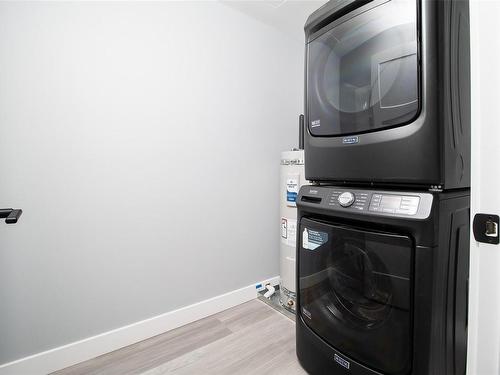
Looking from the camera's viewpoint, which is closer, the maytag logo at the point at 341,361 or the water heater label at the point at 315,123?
the maytag logo at the point at 341,361

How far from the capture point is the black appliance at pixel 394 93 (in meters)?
0.79

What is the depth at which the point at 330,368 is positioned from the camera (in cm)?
105

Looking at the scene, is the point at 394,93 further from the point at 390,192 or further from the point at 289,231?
the point at 289,231

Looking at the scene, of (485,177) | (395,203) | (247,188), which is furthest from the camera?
(247,188)

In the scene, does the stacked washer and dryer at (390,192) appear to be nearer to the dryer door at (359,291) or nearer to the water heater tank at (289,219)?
the dryer door at (359,291)

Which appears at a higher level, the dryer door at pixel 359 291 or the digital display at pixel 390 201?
the digital display at pixel 390 201

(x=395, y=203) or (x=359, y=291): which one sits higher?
(x=395, y=203)

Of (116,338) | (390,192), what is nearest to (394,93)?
(390,192)

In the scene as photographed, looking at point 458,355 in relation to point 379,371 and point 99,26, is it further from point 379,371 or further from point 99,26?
point 99,26

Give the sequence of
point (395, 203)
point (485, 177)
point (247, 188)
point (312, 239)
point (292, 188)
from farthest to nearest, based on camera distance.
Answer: point (247, 188)
point (292, 188)
point (312, 239)
point (395, 203)
point (485, 177)

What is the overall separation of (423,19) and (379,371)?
120 centimetres

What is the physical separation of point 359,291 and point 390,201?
1.23 ft

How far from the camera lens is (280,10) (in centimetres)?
194

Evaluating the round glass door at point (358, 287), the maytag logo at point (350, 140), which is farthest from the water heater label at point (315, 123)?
the round glass door at point (358, 287)
